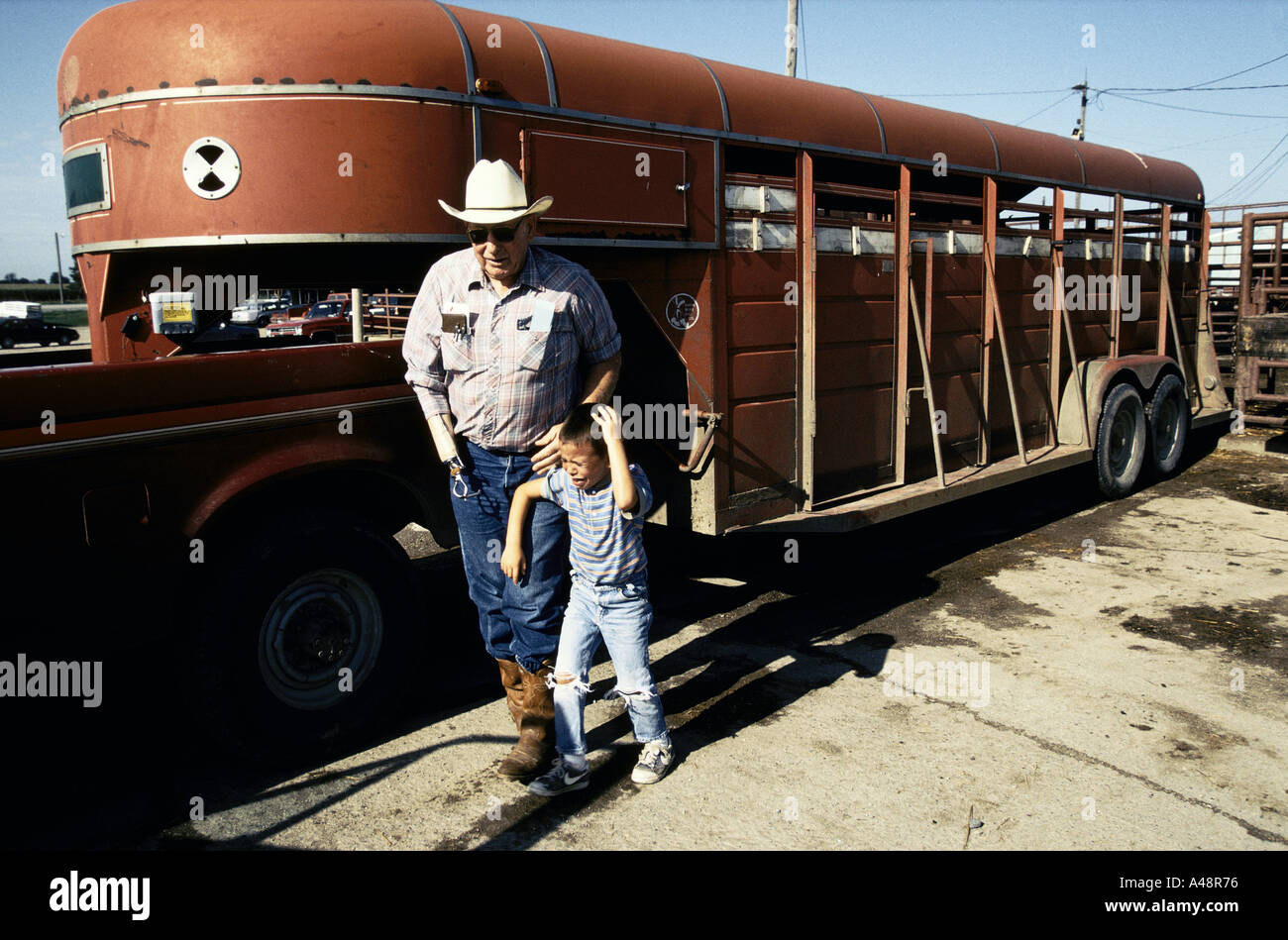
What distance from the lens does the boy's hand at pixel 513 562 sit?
338 cm

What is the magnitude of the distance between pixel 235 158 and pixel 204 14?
1.85 feet

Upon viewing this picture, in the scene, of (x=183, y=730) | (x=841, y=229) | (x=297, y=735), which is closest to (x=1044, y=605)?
(x=841, y=229)

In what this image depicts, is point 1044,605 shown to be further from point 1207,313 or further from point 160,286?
point 1207,313

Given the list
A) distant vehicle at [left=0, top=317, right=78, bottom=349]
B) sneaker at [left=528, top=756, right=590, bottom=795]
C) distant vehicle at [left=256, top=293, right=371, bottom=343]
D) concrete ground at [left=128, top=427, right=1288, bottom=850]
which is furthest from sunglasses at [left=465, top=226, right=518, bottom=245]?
distant vehicle at [left=0, top=317, right=78, bottom=349]

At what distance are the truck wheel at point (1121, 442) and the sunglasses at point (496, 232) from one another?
19.5 ft

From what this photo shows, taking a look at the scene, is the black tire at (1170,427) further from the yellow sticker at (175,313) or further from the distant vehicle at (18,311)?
the distant vehicle at (18,311)

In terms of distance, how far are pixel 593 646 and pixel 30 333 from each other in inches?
1762

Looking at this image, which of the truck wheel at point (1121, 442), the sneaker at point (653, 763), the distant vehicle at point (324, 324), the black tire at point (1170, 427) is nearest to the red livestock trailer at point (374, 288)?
the sneaker at point (653, 763)

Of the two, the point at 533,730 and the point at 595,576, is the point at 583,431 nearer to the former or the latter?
the point at 595,576

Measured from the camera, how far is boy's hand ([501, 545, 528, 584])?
11.1ft

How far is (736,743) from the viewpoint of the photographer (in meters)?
3.87

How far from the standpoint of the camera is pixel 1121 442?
8.26 m

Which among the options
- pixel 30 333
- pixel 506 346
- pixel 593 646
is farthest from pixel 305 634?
pixel 30 333

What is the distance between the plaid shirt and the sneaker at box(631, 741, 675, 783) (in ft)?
3.93
